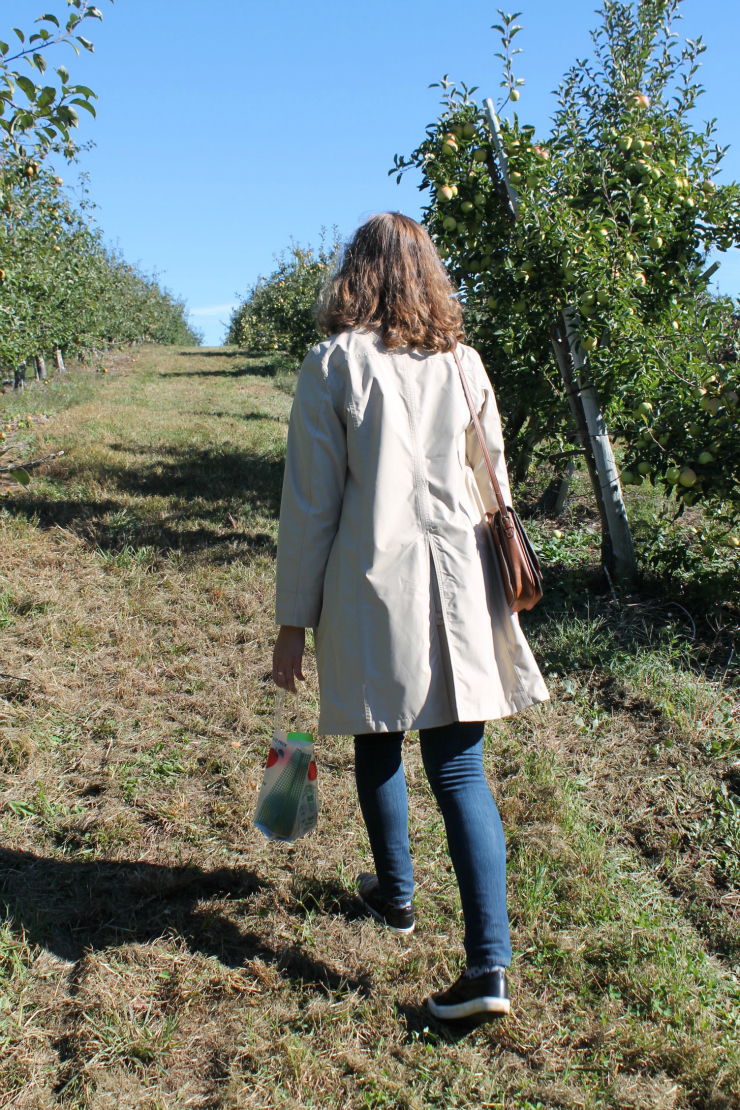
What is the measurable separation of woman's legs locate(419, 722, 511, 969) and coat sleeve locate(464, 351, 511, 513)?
54cm

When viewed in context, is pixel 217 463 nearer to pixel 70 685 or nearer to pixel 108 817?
pixel 70 685

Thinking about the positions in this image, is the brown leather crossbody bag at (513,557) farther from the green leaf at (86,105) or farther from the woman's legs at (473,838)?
the green leaf at (86,105)

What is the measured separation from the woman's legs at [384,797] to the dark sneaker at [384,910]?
0.12 metres

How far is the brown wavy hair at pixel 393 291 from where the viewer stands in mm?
1641

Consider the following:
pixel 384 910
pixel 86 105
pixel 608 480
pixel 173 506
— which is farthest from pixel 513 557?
pixel 173 506

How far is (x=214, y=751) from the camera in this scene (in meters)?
2.75

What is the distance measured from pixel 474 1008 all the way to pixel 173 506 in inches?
187

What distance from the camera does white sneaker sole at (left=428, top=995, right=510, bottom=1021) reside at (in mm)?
1534

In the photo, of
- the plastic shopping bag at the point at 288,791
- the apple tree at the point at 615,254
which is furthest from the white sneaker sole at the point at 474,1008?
the apple tree at the point at 615,254

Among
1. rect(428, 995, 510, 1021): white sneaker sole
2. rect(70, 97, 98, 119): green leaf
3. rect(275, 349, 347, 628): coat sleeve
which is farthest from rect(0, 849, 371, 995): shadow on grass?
rect(70, 97, 98, 119): green leaf

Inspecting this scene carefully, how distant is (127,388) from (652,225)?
1397cm

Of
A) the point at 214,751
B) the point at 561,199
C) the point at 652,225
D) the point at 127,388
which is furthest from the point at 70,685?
the point at 127,388

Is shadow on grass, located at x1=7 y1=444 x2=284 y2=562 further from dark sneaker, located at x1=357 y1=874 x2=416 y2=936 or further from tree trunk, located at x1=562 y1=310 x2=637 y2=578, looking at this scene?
dark sneaker, located at x1=357 y1=874 x2=416 y2=936

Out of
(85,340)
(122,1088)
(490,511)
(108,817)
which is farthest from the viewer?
(85,340)
